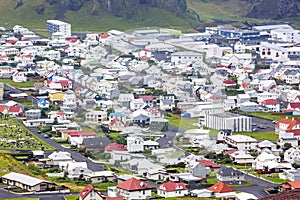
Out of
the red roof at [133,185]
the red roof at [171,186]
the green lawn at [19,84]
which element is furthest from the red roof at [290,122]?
the green lawn at [19,84]

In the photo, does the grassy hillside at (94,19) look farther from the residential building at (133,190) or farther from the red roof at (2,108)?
the residential building at (133,190)

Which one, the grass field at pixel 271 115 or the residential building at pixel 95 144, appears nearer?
the residential building at pixel 95 144

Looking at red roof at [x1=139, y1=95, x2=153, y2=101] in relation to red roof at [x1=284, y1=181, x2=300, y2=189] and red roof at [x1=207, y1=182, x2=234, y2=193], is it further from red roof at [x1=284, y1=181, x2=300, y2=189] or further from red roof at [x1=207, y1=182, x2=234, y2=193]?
red roof at [x1=284, y1=181, x2=300, y2=189]

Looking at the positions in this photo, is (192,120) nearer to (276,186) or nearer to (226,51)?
(276,186)

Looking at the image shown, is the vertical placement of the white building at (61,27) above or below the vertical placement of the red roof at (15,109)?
above

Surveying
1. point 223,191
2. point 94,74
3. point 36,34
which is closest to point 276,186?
point 223,191

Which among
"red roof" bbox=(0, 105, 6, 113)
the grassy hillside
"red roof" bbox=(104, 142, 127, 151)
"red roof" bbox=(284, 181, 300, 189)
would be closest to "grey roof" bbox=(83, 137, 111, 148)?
"red roof" bbox=(104, 142, 127, 151)
